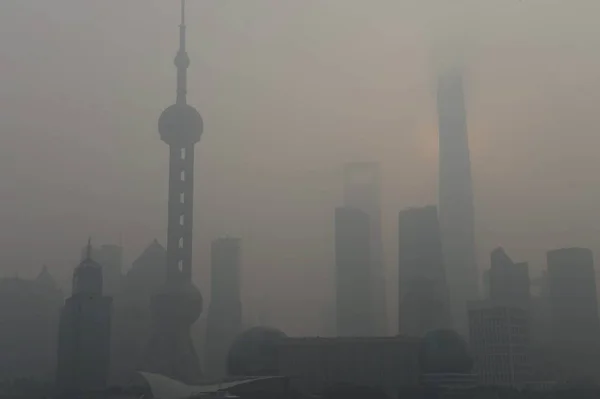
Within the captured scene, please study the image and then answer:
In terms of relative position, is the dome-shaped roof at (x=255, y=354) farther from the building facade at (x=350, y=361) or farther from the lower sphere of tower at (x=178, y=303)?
the lower sphere of tower at (x=178, y=303)

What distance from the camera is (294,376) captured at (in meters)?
135

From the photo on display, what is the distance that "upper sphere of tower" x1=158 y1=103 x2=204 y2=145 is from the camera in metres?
192

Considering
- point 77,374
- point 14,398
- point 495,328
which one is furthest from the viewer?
point 495,328

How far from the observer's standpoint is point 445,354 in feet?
435

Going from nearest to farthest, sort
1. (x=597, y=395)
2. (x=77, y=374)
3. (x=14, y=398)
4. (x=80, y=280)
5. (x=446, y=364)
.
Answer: (x=597, y=395) → (x=446, y=364) → (x=14, y=398) → (x=77, y=374) → (x=80, y=280)

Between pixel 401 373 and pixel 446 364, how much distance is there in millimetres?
8019

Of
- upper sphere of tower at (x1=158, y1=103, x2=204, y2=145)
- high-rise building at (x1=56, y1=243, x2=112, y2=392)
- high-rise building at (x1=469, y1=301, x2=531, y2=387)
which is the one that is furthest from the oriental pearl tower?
high-rise building at (x1=469, y1=301, x2=531, y2=387)

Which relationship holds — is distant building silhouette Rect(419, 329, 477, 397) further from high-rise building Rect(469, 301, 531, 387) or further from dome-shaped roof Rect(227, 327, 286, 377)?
high-rise building Rect(469, 301, 531, 387)

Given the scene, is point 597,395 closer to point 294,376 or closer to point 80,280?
point 294,376

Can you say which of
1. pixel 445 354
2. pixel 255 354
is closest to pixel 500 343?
pixel 445 354

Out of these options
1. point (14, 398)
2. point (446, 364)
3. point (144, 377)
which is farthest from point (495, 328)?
point (14, 398)

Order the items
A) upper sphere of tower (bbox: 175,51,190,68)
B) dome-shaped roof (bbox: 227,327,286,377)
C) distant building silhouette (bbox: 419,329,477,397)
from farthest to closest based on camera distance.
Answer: upper sphere of tower (bbox: 175,51,190,68)
dome-shaped roof (bbox: 227,327,286,377)
distant building silhouette (bbox: 419,329,477,397)

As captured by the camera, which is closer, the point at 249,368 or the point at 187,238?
the point at 249,368

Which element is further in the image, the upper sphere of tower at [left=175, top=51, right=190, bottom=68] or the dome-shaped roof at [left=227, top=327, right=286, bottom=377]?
the upper sphere of tower at [left=175, top=51, right=190, bottom=68]
